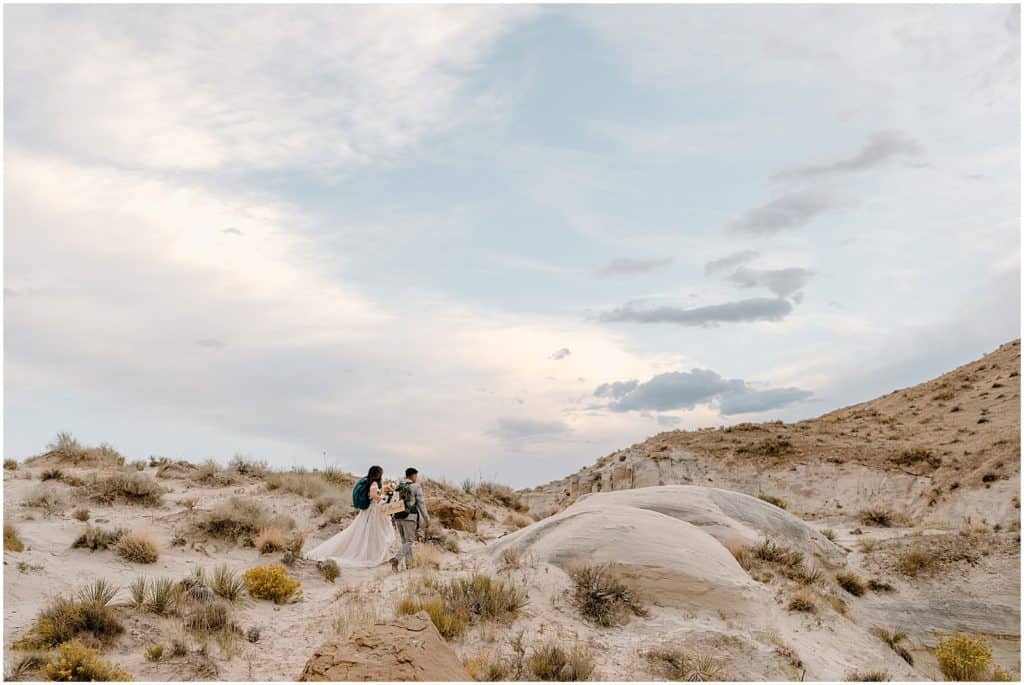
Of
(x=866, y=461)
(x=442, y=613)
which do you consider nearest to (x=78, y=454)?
(x=442, y=613)

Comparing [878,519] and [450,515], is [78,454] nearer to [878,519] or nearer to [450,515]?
[450,515]

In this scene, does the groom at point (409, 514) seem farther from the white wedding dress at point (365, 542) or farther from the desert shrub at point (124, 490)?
the desert shrub at point (124, 490)

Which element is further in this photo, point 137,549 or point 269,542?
point 269,542

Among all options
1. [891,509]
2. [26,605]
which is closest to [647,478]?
[891,509]

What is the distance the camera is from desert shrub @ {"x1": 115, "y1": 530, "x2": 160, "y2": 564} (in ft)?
50.6

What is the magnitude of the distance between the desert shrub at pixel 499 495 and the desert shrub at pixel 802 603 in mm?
14765

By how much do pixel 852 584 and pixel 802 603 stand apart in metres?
4.14

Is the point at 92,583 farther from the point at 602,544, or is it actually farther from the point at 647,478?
the point at 647,478

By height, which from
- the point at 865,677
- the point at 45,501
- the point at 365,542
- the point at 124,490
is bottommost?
the point at 865,677

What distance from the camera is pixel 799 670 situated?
11.5 m

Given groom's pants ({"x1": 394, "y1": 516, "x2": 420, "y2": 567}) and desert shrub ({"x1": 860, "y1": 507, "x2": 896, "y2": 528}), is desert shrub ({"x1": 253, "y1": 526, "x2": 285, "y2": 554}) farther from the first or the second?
desert shrub ({"x1": 860, "y1": 507, "x2": 896, "y2": 528})

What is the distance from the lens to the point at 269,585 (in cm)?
1362

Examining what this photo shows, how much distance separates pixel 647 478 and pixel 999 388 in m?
21.0

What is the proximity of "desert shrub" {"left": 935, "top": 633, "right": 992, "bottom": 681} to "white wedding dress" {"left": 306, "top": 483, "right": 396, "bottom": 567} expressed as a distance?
10.5 metres
